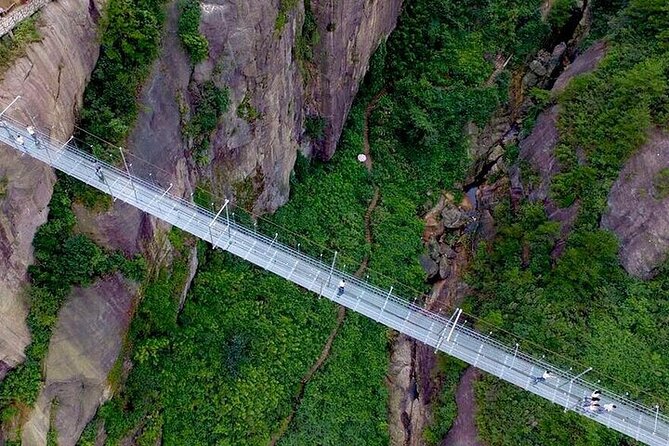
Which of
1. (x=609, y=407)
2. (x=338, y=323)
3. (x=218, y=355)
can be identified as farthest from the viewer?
(x=338, y=323)

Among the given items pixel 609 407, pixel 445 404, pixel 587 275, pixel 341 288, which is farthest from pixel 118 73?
pixel 587 275

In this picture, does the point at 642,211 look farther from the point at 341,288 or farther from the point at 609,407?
the point at 341,288

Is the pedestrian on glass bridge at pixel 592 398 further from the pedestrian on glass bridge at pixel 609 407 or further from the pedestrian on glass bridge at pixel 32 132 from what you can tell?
the pedestrian on glass bridge at pixel 32 132

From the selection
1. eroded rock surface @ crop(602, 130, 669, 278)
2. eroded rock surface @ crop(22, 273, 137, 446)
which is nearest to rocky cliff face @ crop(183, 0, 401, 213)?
eroded rock surface @ crop(22, 273, 137, 446)

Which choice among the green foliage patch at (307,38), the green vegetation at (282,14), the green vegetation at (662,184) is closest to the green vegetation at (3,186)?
the green vegetation at (282,14)

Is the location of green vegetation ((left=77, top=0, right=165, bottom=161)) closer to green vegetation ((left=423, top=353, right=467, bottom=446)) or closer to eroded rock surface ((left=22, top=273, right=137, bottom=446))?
eroded rock surface ((left=22, top=273, right=137, bottom=446))

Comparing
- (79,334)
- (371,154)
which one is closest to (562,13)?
(371,154)
